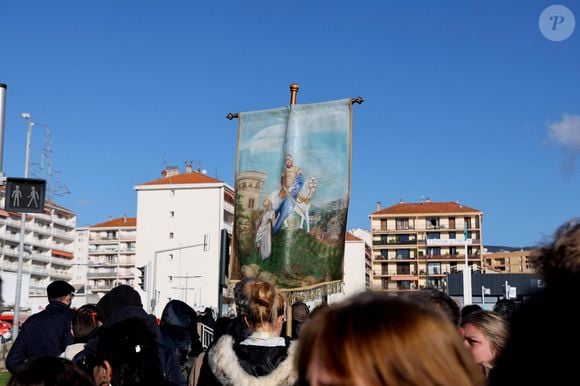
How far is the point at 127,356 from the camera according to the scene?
13.4ft

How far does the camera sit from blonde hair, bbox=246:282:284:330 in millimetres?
4488

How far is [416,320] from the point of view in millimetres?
1458

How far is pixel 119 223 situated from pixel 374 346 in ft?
552

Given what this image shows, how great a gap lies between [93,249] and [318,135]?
525 feet

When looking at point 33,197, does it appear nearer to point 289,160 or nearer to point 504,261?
point 289,160

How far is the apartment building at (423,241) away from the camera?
12525 cm

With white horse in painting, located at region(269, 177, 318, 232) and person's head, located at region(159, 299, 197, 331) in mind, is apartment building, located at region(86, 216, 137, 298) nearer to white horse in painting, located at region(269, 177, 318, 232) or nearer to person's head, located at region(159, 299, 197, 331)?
white horse in painting, located at region(269, 177, 318, 232)

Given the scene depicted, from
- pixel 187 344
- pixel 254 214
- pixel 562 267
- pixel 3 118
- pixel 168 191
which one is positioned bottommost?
pixel 187 344

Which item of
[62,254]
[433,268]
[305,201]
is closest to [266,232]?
[305,201]

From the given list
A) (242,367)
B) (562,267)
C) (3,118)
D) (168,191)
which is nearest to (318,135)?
(3,118)

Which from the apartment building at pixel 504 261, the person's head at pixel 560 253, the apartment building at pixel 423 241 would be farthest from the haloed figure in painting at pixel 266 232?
the apartment building at pixel 504 261

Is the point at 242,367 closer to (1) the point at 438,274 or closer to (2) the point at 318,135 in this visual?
(2) the point at 318,135

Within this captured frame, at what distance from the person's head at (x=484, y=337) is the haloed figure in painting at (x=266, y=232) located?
316 inches

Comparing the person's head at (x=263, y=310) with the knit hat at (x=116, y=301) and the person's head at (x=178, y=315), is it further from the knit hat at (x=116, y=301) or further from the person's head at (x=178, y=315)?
the person's head at (x=178, y=315)
